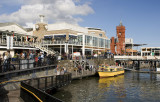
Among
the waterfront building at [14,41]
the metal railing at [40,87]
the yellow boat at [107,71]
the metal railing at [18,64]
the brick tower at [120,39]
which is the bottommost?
the yellow boat at [107,71]

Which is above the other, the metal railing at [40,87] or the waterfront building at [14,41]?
the waterfront building at [14,41]

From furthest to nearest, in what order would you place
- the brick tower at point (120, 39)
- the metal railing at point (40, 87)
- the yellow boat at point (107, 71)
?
the brick tower at point (120, 39), the yellow boat at point (107, 71), the metal railing at point (40, 87)

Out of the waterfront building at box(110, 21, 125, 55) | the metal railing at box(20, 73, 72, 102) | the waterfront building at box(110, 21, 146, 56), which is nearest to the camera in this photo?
the metal railing at box(20, 73, 72, 102)

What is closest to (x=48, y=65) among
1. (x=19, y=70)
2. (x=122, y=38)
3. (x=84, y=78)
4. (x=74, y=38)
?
(x=19, y=70)

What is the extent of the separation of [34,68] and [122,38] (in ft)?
280

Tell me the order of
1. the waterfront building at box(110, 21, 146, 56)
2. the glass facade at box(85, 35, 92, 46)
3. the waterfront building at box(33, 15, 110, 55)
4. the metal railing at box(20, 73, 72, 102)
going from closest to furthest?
the metal railing at box(20, 73, 72, 102) < the waterfront building at box(33, 15, 110, 55) < the glass facade at box(85, 35, 92, 46) < the waterfront building at box(110, 21, 146, 56)

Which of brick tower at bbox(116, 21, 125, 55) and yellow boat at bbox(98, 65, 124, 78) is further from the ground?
brick tower at bbox(116, 21, 125, 55)

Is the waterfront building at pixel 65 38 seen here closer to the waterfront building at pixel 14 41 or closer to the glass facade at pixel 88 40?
the glass facade at pixel 88 40

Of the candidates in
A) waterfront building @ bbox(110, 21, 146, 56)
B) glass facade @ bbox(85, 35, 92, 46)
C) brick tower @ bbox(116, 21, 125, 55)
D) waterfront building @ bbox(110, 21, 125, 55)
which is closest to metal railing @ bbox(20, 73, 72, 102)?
glass facade @ bbox(85, 35, 92, 46)

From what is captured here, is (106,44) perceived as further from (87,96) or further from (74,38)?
(87,96)

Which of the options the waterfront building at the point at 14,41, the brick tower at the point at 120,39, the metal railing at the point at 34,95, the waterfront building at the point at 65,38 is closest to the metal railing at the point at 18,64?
the metal railing at the point at 34,95

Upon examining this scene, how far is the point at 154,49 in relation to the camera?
8425cm

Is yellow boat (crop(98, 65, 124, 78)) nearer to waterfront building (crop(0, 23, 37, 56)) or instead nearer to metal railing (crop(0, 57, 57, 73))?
waterfront building (crop(0, 23, 37, 56))

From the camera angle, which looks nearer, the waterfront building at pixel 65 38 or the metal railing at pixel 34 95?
the metal railing at pixel 34 95
